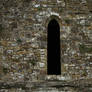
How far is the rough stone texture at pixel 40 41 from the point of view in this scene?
11633 mm

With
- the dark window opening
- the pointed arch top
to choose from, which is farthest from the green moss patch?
→ the pointed arch top

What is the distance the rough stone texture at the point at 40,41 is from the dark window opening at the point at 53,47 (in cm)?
25

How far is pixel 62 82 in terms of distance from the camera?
11.6 metres

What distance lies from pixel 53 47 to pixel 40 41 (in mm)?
651

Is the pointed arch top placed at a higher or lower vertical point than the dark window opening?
higher

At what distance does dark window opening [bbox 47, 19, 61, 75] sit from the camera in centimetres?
1202

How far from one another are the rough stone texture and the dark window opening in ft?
0.81

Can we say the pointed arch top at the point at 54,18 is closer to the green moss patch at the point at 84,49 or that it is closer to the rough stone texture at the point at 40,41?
the rough stone texture at the point at 40,41

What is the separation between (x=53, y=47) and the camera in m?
12.2

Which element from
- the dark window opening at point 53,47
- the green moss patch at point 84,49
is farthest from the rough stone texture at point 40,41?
the dark window opening at point 53,47

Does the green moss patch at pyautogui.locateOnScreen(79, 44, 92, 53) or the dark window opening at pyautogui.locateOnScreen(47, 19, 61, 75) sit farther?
the dark window opening at pyautogui.locateOnScreen(47, 19, 61, 75)

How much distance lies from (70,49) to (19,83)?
213cm

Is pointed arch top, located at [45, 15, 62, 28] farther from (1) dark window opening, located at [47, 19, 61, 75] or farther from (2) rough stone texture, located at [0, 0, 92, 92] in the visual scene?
(1) dark window opening, located at [47, 19, 61, 75]

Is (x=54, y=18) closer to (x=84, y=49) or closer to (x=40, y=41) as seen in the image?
(x=40, y=41)
